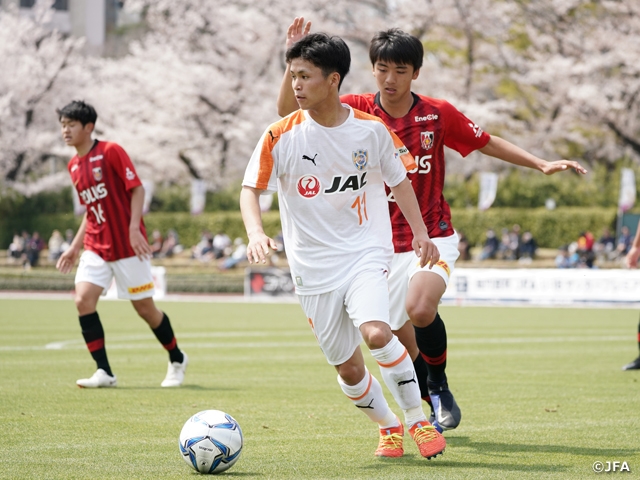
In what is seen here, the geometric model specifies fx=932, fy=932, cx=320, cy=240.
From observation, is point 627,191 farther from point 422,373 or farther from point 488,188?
point 422,373

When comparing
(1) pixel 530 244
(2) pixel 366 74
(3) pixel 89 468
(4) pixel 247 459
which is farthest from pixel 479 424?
(2) pixel 366 74

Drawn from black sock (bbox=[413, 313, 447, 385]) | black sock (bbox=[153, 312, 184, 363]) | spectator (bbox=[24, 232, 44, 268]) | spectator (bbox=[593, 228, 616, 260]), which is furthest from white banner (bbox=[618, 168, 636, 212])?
black sock (bbox=[413, 313, 447, 385])

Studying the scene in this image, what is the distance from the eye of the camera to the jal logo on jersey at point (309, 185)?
5.23 meters

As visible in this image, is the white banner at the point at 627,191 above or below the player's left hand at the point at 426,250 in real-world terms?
below

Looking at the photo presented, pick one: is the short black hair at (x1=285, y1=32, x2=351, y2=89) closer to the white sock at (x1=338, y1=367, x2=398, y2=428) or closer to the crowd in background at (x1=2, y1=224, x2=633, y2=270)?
the white sock at (x1=338, y1=367, x2=398, y2=428)

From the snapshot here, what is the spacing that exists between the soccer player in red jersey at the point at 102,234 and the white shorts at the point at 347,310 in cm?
373

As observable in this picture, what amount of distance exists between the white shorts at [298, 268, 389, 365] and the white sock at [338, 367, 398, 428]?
0.17 meters

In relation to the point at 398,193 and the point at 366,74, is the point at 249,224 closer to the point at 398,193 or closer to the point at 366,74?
the point at 398,193

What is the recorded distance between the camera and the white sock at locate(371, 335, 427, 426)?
5191mm

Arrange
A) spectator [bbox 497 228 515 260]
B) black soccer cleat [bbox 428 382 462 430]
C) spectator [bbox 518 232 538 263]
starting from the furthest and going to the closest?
1. spectator [bbox 497 228 515 260]
2. spectator [bbox 518 232 538 263]
3. black soccer cleat [bbox 428 382 462 430]

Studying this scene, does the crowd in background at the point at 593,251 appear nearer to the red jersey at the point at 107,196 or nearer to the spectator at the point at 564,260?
the spectator at the point at 564,260

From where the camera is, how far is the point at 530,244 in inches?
1236

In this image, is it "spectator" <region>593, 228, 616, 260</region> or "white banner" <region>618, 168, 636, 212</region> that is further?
"white banner" <region>618, 168, 636, 212</region>

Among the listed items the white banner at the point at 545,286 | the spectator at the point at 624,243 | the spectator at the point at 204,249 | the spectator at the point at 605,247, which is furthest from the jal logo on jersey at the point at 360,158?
the spectator at the point at 204,249
